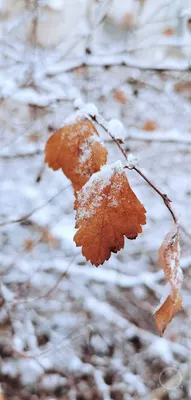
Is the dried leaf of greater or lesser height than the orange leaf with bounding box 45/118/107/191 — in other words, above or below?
below

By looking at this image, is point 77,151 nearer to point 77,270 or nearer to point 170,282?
point 170,282

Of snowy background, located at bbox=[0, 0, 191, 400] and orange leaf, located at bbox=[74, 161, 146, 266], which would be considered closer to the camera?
orange leaf, located at bbox=[74, 161, 146, 266]

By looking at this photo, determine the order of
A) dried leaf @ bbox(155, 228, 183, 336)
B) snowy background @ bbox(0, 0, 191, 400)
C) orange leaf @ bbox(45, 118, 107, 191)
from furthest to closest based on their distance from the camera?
snowy background @ bbox(0, 0, 191, 400) < orange leaf @ bbox(45, 118, 107, 191) < dried leaf @ bbox(155, 228, 183, 336)

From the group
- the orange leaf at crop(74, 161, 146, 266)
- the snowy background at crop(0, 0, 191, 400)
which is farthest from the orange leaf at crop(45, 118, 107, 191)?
the snowy background at crop(0, 0, 191, 400)

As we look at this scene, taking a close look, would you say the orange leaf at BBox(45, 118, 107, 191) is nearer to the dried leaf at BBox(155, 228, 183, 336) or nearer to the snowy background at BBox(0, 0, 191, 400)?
the dried leaf at BBox(155, 228, 183, 336)

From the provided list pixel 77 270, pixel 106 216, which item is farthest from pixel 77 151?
pixel 77 270

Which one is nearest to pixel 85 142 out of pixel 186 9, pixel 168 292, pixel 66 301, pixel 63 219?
pixel 168 292

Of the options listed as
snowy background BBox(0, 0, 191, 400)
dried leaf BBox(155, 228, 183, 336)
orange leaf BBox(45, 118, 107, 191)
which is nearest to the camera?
dried leaf BBox(155, 228, 183, 336)
